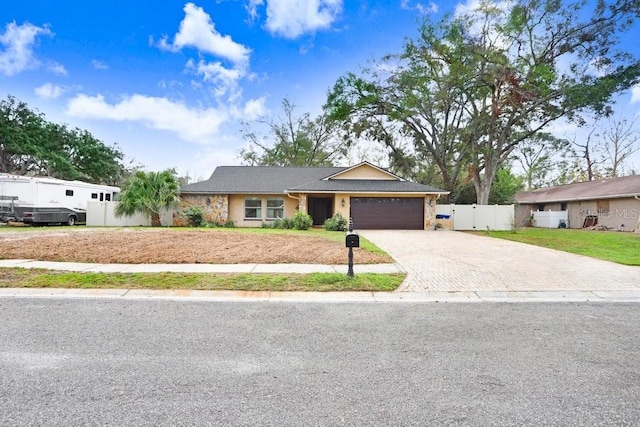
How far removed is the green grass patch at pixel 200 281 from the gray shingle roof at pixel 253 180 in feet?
48.0

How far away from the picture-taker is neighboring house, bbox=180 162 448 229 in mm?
20625

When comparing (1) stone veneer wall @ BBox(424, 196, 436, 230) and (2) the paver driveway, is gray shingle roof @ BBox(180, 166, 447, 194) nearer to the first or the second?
(1) stone veneer wall @ BBox(424, 196, 436, 230)

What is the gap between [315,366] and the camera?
3.18 m

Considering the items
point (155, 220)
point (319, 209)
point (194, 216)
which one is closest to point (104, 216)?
point (155, 220)

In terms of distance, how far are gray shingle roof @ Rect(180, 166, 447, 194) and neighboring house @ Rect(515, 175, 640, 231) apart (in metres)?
13.6

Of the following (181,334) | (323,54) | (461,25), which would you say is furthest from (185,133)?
(181,334)

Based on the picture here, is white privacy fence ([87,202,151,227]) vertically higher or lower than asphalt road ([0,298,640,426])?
higher

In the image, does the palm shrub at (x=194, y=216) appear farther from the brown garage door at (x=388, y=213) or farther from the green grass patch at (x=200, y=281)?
the green grass patch at (x=200, y=281)

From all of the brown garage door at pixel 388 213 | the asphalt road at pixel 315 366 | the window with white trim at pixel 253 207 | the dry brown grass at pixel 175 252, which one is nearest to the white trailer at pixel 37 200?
the dry brown grass at pixel 175 252

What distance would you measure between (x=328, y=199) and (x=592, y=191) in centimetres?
2097

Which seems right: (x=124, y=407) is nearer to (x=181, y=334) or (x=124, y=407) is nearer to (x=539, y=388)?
(x=181, y=334)

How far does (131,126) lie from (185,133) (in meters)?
4.03

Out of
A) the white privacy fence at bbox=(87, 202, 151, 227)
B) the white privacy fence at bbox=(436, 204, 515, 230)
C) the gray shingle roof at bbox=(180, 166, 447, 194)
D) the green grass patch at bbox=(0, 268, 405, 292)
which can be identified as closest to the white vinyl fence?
the white privacy fence at bbox=(87, 202, 151, 227)

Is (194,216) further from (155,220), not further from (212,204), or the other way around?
(155,220)
